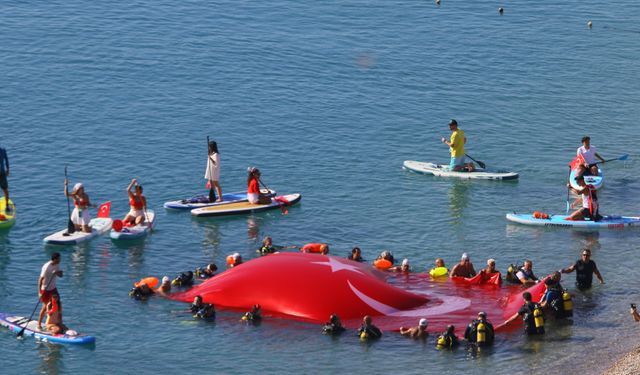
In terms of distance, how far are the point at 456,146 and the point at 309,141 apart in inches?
413

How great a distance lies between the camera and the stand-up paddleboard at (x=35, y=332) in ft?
138

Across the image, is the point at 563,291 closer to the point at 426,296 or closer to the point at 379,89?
the point at 426,296

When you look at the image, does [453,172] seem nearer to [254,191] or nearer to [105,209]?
[254,191]

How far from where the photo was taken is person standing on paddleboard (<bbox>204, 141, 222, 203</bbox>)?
55.9 metres

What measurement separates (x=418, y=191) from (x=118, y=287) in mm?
18361

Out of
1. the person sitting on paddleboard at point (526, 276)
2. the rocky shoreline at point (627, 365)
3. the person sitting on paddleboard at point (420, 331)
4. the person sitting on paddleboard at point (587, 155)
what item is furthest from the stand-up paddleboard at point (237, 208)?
the rocky shoreline at point (627, 365)

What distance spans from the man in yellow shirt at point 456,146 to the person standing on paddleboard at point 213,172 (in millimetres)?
11883

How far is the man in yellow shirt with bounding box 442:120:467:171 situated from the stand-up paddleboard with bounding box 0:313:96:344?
23922mm

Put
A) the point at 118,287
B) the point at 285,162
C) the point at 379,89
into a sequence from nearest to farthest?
the point at 118,287 < the point at 285,162 < the point at 379,89

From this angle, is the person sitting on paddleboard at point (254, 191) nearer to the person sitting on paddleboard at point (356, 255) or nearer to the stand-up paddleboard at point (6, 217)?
the person sitting on paddleboard at point (356, 255)

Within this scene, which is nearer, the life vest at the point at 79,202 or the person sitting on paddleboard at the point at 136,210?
the life vest at the point at 79,202

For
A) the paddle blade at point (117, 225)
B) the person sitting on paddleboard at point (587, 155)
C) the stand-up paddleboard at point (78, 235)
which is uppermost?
the person sitting on paddleboard at point (587, 155)

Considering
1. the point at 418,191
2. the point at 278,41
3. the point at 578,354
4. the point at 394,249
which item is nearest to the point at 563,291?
the point at 578,354

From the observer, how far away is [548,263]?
165 ft
